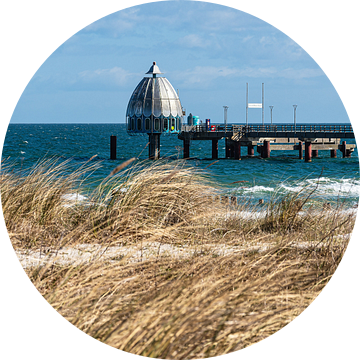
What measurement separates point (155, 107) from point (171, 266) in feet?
113

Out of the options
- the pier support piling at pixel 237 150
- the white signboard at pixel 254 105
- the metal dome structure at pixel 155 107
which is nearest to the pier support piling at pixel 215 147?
the pier support piling at pixel 237 150

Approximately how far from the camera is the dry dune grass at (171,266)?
3029mm

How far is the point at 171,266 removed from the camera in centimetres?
418

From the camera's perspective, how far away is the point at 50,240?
16.2ft

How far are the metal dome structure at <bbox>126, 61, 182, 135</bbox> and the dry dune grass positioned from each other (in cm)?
3147

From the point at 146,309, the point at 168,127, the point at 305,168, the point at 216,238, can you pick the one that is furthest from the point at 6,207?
the point at 305,168

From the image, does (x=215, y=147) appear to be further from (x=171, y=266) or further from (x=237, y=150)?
(x=171, y=266)

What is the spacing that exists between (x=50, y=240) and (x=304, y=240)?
3.02m

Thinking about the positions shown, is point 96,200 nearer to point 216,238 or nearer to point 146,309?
point 216,238

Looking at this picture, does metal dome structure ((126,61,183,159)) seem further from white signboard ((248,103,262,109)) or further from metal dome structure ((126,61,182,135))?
white signboard ((248,103,262,109))

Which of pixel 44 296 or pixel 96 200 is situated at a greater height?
pixel 96 200

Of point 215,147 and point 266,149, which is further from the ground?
point 215,147

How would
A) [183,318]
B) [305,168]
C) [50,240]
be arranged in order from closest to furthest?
[183,318]
[50,240]
[305,168]

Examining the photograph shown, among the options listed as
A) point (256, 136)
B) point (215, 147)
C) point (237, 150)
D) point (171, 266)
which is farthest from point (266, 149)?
point (171, 266)
